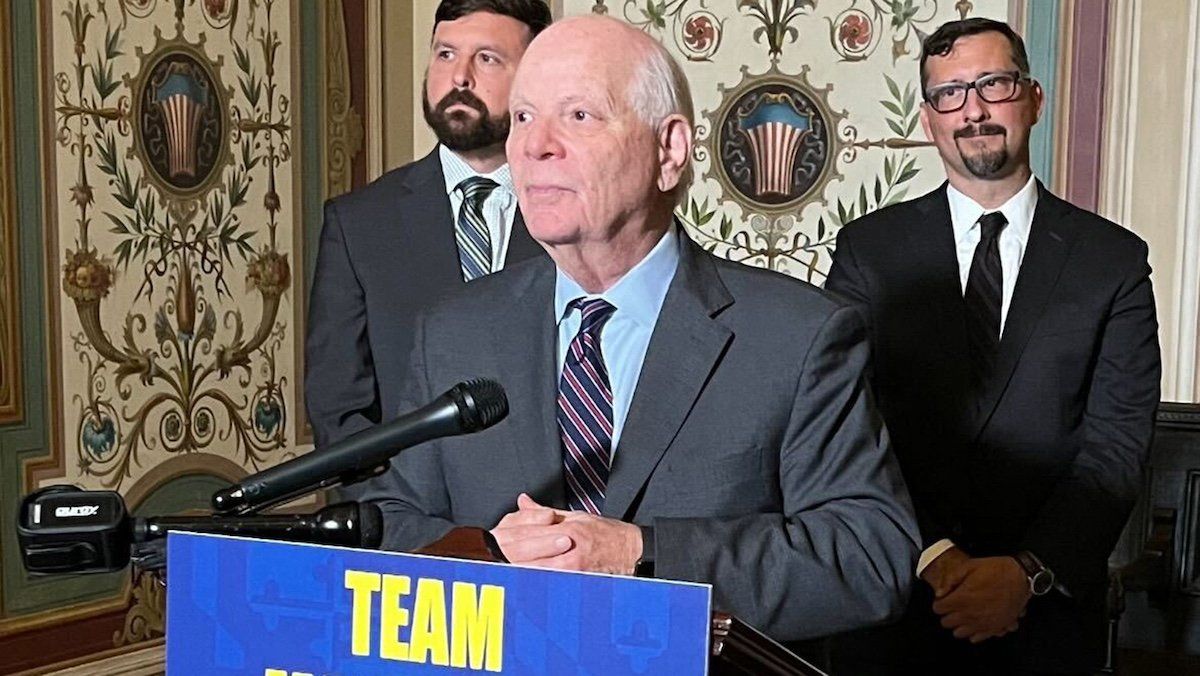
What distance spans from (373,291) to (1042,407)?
1.10 meters

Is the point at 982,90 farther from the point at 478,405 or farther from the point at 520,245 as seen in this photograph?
the point at 478,405

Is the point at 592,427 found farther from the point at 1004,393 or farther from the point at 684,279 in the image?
the point at 1004,393

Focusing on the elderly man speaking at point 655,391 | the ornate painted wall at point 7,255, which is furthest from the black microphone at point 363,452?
the ornate painted wall at point 7,255

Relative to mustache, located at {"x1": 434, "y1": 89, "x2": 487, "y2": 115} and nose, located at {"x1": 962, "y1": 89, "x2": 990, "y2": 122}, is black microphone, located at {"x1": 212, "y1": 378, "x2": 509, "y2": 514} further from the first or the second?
nose, located at {"x1": 962, "y1": 89, "x2": 990, "y2": 122}

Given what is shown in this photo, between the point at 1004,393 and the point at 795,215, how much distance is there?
71.0 inches

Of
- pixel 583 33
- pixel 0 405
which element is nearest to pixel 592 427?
pixel 583 33

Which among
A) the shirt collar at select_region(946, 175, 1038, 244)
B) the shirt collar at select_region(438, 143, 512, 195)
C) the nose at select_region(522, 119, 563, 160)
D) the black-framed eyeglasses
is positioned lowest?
the shirt collar at select_region(946, 175, 1038, 244)

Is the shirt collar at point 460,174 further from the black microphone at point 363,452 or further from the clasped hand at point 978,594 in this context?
the black microphone at point 363,452

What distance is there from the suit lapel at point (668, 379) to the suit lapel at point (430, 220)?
0.75m

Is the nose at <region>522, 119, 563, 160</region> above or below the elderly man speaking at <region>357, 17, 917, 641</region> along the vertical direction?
above

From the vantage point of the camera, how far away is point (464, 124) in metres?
2.39

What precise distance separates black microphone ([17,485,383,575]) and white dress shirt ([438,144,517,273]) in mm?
1281

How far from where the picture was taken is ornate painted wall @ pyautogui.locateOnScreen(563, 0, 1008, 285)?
3941 millimetres

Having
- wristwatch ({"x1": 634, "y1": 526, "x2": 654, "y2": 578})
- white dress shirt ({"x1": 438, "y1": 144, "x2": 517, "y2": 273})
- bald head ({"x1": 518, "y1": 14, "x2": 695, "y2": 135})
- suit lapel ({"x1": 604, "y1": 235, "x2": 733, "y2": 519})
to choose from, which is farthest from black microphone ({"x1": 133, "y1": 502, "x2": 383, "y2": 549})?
white dress shirt ({"x1": 438, "y1": 144, "x2": 517, "y2": 273})
